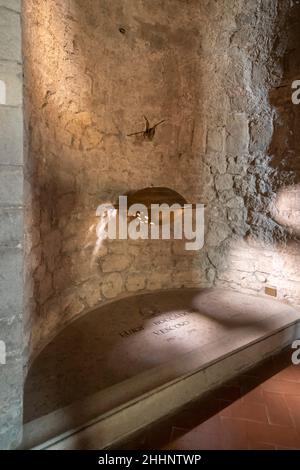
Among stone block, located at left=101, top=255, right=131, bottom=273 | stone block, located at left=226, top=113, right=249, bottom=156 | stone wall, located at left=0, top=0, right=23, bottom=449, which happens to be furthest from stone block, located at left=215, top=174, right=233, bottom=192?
stone wall, located at left=0, top=0, right=23, bottom=449

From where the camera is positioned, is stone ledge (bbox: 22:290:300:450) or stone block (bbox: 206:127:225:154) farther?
stone block (bbox: 206:127:225:154)

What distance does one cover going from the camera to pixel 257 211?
3.56 meters

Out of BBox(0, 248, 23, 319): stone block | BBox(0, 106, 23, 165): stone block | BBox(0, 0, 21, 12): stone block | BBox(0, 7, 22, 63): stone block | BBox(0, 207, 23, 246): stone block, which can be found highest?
BBox(0, 0, 21, 12): stone block

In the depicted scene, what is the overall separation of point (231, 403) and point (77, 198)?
2.11 m

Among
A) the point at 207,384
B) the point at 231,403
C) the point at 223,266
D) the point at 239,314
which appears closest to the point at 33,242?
the point at 207,384

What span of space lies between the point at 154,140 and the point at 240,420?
9.26 ft

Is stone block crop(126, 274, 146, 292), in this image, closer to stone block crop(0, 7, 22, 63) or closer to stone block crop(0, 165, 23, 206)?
stone block crop(0, 165, 23, 206)

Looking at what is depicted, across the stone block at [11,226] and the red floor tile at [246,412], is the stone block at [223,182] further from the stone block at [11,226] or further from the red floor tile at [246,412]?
the stone block at [11,226]

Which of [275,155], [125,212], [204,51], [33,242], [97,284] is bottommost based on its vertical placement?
[97,284]

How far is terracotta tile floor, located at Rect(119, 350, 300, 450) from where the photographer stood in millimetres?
1868

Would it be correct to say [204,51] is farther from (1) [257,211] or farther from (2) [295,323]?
(2) [295,323]

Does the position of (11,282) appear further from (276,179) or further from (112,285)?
(276,179)

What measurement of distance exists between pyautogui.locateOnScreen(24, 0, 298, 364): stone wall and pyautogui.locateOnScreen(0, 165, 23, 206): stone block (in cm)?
87

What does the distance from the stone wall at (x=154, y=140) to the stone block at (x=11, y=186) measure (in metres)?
0.87
